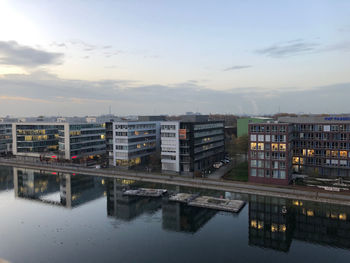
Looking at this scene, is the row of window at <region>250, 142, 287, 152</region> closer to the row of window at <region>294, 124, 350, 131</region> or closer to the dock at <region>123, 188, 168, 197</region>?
the row of window at <region>294, 124, 350, 131</region>

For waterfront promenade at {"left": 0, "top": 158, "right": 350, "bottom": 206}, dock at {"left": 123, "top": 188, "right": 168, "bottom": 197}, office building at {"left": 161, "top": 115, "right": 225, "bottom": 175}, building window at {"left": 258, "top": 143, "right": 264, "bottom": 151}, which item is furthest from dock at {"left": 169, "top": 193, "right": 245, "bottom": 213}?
office building at {"left": 161, "top": 115, "right": 225, "bottom": 175}

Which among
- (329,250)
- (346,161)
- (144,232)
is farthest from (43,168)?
(346,161)

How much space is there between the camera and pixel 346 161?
276ft

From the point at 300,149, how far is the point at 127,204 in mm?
61475

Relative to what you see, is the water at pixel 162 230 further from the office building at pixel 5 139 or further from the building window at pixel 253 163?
the office building at pixel 5 139

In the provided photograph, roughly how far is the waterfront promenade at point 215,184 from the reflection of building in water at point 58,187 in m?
4.31

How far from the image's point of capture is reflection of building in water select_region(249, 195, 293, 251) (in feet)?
164

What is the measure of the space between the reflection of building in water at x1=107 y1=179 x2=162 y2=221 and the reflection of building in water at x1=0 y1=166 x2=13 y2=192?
3688 centimetres

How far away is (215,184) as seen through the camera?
8069 centimetres

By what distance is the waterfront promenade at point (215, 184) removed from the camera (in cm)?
6681

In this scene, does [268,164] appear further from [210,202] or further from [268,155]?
[210,202]

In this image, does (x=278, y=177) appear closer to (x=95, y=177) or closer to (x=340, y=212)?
(x=340, y=212)

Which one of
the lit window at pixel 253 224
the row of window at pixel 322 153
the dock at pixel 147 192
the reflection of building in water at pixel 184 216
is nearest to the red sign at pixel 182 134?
the dock at pixel 147 192

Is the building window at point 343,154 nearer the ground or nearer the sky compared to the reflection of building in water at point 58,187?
nearer the sky
